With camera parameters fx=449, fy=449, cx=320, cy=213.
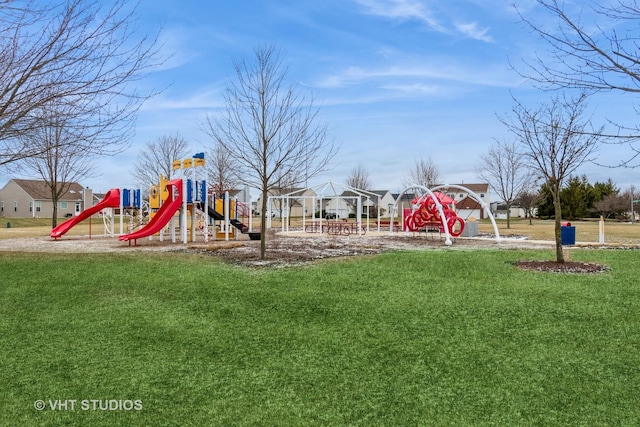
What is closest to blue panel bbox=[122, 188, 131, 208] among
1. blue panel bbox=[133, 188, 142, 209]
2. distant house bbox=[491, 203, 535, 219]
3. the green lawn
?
blue panel bbox=[133, 188, 142, 209]

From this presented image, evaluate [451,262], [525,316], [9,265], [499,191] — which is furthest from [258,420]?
[499,191]

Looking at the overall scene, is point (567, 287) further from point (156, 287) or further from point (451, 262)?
point (156, 287)

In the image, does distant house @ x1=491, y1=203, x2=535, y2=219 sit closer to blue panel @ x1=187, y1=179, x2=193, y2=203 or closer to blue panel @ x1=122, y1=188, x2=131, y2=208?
blue panel @ x1=122, y1=188, x2=131, y2=208

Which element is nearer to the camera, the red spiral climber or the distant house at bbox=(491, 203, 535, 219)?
the red spiral climber

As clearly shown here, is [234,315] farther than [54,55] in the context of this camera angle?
No

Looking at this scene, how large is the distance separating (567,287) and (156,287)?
775 centimetres

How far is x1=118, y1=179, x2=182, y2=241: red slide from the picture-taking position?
17.5 meters

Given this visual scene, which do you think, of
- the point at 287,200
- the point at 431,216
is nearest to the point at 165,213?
the point at 287,200

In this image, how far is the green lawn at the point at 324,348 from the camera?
3.89 m

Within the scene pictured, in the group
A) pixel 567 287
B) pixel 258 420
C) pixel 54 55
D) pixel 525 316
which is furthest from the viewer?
pixel 567 287

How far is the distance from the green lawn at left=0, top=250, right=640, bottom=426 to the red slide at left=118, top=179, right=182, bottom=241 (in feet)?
25.8

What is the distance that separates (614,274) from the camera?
9531 mm

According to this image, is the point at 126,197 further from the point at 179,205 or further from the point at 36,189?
the point at 36,189

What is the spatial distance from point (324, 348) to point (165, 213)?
46.5 ft
